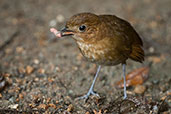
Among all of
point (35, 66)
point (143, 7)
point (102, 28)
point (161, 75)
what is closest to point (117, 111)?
point (102, 28)

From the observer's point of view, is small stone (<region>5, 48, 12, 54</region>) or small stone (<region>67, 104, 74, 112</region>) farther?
small stone (<region>5, 48, 12, 54</region>)

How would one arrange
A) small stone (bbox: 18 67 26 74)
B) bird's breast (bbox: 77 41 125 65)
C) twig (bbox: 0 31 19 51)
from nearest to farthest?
bird's breast (bbox: 77 41 125 65)
small stone (bbox: 18 67 26 74)
twig (bbox: 0 31 19 51)

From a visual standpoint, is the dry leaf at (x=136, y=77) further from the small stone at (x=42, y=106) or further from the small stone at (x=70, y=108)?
the small stone at (x=42, y=106)

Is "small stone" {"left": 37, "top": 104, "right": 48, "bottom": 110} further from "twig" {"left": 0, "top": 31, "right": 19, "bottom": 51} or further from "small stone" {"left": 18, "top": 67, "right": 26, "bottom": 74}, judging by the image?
"twig" {"left": 0, "top": 31, "right": 19, "bottom": 51}

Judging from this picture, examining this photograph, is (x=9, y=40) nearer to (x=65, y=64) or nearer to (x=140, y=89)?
(x=65, y=64)

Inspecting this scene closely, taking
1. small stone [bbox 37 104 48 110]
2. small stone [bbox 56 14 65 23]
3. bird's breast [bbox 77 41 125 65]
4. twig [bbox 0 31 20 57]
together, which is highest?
small stone [bbox 56 14 65 23]

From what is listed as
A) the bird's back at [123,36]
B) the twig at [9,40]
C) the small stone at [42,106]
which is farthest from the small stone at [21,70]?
the bird's back at [123,36]

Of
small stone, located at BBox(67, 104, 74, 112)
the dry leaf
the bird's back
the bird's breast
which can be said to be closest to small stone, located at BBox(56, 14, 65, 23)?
the dry leaf
